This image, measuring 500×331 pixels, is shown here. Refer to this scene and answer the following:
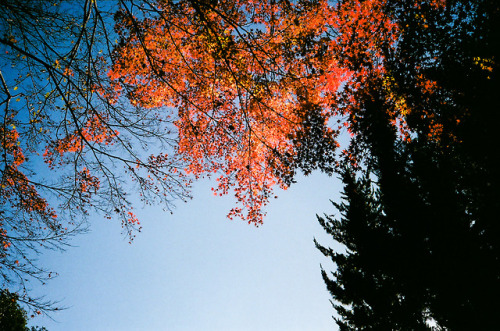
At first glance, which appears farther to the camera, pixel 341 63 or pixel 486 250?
pixel 486 250

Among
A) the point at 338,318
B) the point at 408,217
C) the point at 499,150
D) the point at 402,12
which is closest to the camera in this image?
the point at 402,12

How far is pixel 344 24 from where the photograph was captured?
273 inches

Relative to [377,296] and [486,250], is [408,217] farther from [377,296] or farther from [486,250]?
[377,296]

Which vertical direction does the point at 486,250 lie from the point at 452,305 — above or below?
above

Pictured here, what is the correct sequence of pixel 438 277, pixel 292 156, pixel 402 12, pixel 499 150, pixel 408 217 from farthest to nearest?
pixel 408 217 → pixel 438 277 → pixel 292 156 → pixel 499 150 → pixel 402 12

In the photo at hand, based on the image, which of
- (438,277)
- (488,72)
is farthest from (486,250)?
(488,72)

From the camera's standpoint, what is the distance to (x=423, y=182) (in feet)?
35.3

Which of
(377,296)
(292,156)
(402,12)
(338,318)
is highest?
(402,12)

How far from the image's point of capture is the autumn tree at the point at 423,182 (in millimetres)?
6441

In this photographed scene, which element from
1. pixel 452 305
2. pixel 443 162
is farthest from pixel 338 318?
pixel 443 162

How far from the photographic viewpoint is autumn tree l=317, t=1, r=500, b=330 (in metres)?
6.44

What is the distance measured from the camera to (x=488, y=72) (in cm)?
687

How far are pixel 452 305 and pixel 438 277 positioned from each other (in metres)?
1.01

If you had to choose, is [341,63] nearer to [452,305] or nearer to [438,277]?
[438,277]
